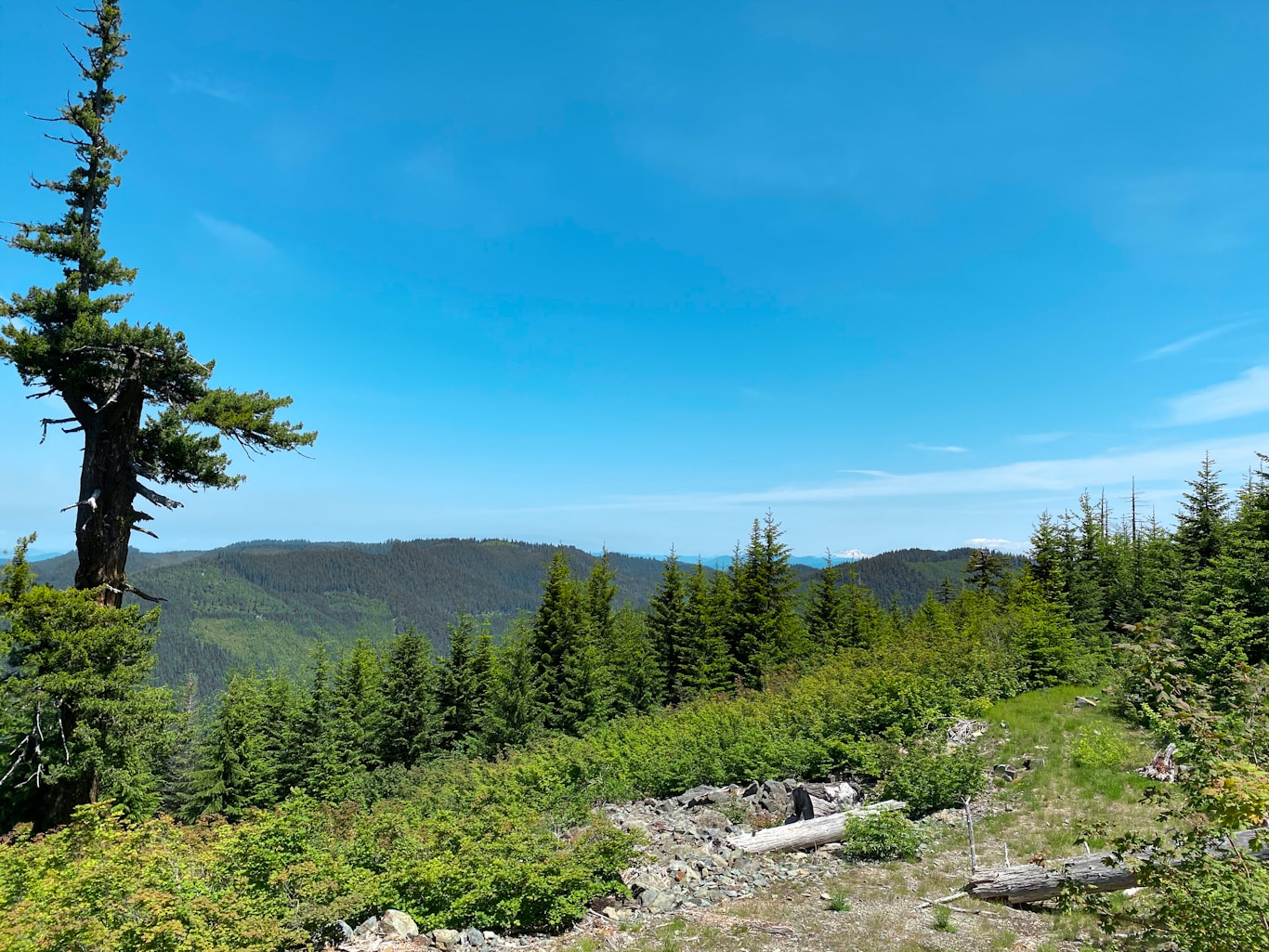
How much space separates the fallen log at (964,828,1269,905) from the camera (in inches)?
324

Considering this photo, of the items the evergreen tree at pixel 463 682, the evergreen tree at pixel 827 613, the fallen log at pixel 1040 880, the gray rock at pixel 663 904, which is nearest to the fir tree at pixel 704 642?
the evergreen tree at pixel 827 613

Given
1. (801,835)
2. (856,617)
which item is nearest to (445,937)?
(801,835)

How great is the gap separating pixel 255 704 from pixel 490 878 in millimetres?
30041

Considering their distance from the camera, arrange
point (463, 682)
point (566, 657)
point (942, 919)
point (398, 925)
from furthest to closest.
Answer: point (463, 682), point (566, 657), point (398, 925), point (942, 919)

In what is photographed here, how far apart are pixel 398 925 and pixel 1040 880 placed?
9.59 metres

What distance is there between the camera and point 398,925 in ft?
29.4

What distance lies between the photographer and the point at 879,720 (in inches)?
748

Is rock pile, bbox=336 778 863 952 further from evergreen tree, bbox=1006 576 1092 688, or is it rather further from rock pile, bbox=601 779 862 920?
evergreen tree, bbox=1006 576 1092 688

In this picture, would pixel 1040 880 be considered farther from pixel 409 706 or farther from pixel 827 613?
pixel 827 613

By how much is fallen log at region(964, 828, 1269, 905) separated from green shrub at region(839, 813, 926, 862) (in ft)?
7.39

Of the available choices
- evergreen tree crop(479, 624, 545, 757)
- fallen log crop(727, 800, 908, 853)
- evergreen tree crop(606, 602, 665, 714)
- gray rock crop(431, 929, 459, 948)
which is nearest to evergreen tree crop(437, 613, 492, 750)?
evergreen tree crop(479, 624, 545, 757)

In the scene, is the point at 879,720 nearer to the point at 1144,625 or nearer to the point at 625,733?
the point at 625,733

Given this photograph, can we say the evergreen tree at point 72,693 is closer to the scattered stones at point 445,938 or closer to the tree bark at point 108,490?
the tree bark at point 108,490

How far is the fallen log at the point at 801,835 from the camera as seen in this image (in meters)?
12.7
